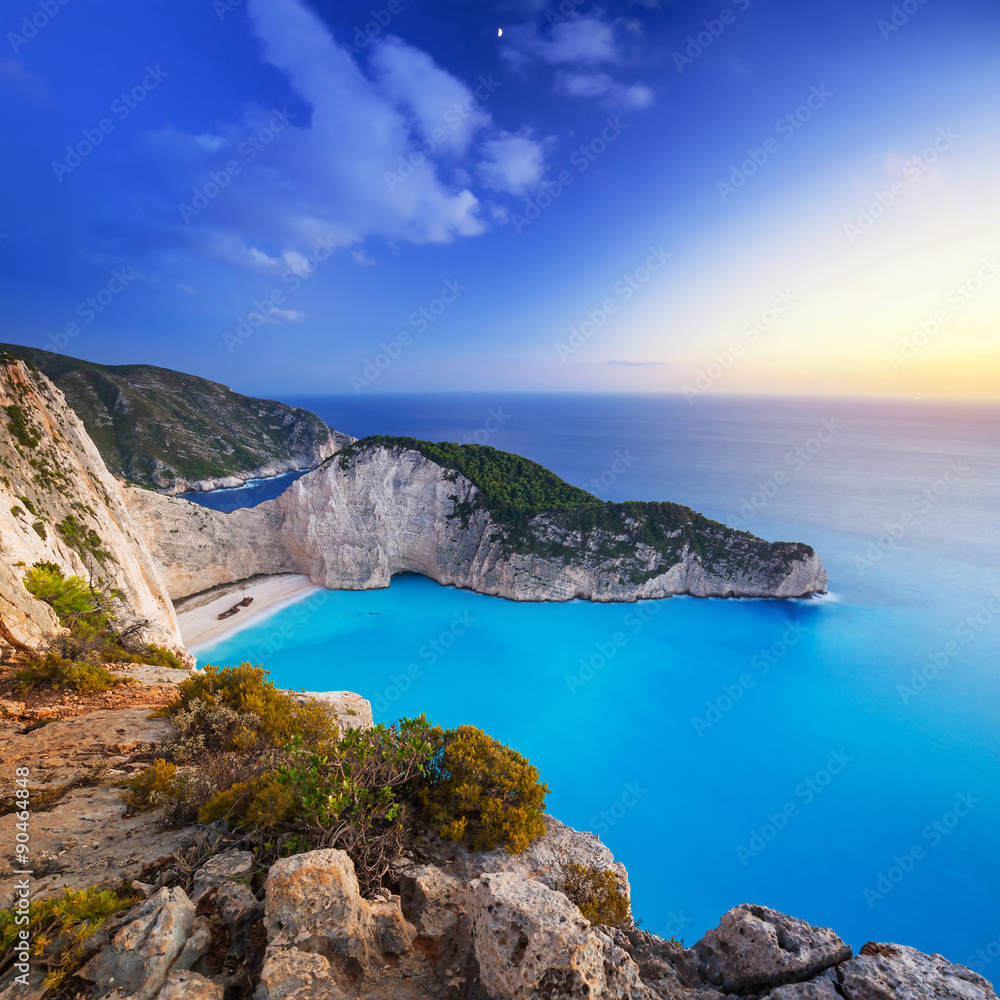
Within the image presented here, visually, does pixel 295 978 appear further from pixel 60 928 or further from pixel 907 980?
pixel 907 980

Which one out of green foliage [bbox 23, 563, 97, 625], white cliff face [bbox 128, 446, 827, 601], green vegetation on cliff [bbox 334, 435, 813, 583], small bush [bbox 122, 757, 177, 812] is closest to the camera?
small bush [bbox 122, 757, 177, 812]

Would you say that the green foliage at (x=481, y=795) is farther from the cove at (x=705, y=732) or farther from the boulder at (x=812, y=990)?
the cove at (x=705, y=732)

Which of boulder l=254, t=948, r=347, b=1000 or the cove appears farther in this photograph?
the cove

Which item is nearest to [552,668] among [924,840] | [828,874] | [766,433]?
[828,874]

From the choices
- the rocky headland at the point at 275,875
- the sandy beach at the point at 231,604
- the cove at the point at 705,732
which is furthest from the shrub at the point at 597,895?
the sandy beach at the point at 231,604

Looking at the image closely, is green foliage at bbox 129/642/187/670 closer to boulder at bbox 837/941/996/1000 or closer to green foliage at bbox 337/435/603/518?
boulder at bbox 837/941/996/1000

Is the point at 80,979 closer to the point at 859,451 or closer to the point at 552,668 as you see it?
the point at 552,668

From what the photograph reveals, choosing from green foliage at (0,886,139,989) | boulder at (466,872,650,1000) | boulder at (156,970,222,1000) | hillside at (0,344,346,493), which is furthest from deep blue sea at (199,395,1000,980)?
hillside at (0,344,346,493)
